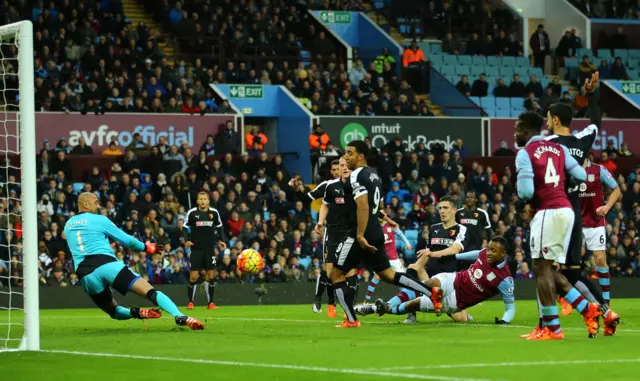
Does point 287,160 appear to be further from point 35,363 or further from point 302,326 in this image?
point 35,363

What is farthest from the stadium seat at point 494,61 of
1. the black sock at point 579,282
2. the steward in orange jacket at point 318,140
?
the black sock at point 579,282

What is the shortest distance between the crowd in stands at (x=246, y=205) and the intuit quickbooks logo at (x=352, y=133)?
3.62ft

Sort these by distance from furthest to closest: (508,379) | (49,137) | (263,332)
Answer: (49,137) < (263,332) < (508,379)

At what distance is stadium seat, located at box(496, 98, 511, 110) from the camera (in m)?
37.2

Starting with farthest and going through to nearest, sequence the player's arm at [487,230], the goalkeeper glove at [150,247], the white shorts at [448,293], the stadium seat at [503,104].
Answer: the stadium seat at [503,104]
the player's arm at [487,230]
the white shorts at [448,293]
the goalkeeper glove at [150,247]

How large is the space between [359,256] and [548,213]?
2.96 meters

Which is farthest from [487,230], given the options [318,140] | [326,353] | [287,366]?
[318,140]

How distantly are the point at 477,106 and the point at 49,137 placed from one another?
12.9 metres

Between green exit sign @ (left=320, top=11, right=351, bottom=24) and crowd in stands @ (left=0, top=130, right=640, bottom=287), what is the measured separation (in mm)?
7763

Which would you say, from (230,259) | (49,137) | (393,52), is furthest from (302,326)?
(393,52)

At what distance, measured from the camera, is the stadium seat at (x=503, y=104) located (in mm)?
37219

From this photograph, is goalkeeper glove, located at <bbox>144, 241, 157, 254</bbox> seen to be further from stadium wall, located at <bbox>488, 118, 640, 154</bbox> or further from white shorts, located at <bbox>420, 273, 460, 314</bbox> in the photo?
stadium wall, located at <bbox>488, 118, 640, 154</bbox>

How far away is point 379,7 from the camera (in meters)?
41.4

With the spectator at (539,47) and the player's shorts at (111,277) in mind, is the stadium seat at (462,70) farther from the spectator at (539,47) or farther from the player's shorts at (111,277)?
the player's shorts at (111,277)
